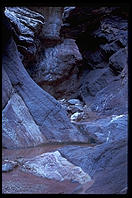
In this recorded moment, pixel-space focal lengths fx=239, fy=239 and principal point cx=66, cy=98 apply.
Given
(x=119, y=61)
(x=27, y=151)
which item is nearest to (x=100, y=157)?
(x=27, y=151)

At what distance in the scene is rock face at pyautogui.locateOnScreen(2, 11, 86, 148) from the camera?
21.2 ft

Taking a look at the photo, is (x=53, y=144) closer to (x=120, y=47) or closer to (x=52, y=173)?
(x=52, y=173)

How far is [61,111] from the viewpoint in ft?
26.2

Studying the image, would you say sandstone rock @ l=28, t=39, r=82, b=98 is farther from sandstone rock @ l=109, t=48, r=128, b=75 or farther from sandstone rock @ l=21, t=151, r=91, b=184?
sandstone rock @ l=21, t=151, r=91, b=184

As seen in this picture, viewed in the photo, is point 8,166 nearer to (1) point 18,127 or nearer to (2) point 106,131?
(1) point 18,127

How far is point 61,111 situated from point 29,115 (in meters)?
1.24

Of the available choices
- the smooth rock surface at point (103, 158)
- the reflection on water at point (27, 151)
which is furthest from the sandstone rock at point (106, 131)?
the smooth rock surface at point (103, 158)

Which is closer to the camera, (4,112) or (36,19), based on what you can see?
(4,112)

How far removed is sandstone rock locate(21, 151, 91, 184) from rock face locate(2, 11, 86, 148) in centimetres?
118

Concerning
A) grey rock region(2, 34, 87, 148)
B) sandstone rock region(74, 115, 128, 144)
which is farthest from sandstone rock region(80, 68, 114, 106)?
grey rock region(2, 34, 87, 148)

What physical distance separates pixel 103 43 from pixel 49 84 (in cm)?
526

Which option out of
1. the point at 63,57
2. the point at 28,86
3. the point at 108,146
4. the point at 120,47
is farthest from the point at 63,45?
the point at 108,146

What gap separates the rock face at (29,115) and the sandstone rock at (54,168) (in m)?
1.18

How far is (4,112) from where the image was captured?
655 cm
